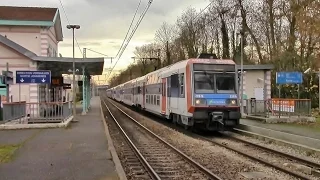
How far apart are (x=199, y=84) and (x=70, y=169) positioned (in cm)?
880

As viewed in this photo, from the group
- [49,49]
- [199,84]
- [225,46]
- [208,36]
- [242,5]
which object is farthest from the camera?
[208,36]

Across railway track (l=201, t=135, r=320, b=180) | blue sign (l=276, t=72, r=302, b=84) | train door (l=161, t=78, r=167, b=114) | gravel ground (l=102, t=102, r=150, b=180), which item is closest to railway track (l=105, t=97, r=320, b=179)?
railway track (l=201, t=135, r=320, b=180)

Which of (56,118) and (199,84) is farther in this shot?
(56,118)

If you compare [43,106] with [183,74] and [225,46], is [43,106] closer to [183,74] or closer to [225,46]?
[183,74]

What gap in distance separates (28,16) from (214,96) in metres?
24.6

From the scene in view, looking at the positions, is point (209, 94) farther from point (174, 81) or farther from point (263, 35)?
point (263, 35)

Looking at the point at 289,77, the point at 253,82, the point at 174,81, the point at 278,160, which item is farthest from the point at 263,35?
the point at 278,160

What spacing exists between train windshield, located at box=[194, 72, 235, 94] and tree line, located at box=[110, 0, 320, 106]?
7.46 m

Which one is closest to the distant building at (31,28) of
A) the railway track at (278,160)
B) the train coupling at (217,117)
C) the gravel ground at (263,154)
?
the train coupling at (217,117)

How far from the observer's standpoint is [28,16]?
37000mm

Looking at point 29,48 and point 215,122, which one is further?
point 29,48

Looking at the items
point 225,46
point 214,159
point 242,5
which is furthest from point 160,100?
point 225,46

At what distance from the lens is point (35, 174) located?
9273 millimetres

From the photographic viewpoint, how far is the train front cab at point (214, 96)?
17297mm
